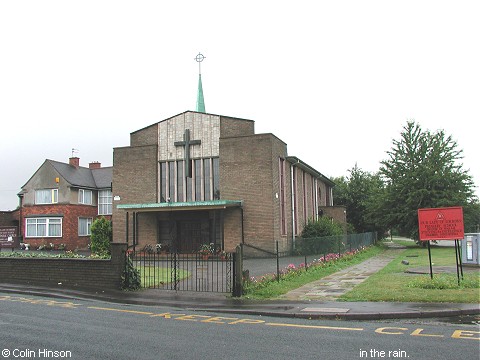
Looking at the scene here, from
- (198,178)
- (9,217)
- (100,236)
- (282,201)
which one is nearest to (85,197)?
(9,217)

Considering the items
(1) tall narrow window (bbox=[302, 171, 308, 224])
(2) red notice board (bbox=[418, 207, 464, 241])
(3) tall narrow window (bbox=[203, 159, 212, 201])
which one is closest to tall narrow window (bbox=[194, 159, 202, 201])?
(3) tall narrow window (bbox=[203, 159, 212, 201])

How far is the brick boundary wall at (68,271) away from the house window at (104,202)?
2858cm

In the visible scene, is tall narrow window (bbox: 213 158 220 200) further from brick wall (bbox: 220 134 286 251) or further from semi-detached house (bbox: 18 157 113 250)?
semi-detached house (bbox: 18 157 113 250)

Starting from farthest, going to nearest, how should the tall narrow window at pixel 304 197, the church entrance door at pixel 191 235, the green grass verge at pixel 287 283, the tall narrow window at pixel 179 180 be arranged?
the tall narrow window at pixel 304 197, the tall narrow window at pixel 179 180, the church entrance door at pixel 191 235, the green grass verge at pixel 287 283

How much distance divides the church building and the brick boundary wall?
12.8 m

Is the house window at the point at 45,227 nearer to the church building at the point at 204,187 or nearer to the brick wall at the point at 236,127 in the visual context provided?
the church building at the point at 204,187

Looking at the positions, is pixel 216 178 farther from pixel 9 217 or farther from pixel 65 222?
pixel 9 217

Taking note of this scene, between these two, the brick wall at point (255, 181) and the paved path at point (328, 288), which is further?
the brick wall at point (255, 181)

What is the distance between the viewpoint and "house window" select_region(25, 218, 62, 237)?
42.4m

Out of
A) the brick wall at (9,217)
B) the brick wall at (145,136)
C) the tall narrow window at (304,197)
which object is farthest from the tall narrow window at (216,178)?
the brick wall at (9,217)

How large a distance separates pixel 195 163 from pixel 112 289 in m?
18.4

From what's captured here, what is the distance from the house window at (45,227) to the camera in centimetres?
4244

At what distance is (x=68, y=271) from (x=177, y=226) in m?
16.3

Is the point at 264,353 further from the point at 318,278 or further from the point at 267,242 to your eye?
the point at 267,242
